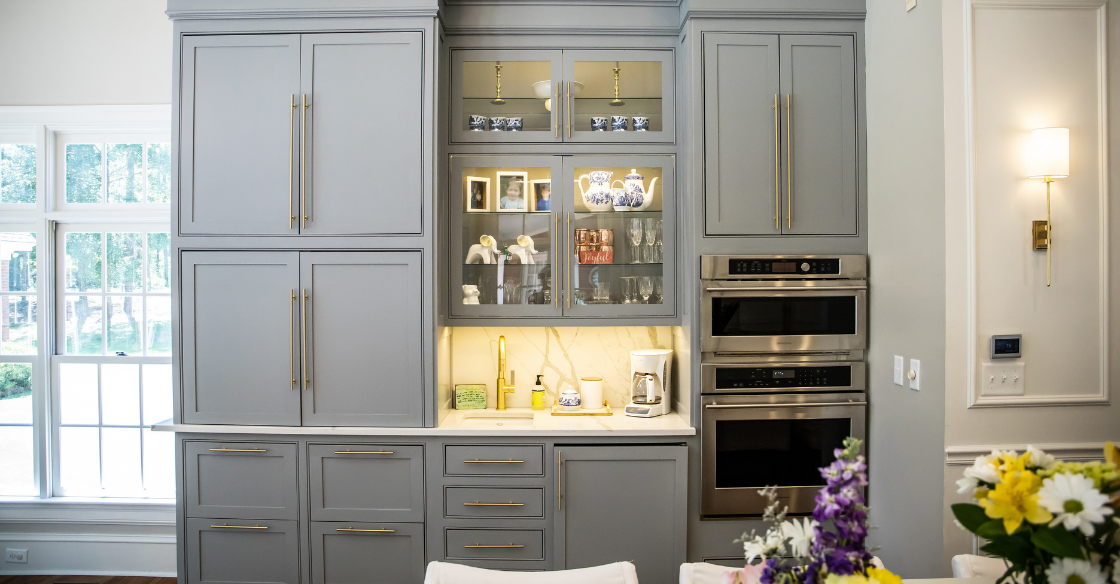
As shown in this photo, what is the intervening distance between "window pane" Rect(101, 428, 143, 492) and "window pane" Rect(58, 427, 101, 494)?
0.12ft

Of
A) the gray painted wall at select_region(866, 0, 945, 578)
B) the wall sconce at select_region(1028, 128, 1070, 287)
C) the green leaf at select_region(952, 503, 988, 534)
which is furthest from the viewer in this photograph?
the gray painted wall at select_region(866, 0, 945, 578)

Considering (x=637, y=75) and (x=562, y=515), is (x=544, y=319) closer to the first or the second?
(x=562, y=515)

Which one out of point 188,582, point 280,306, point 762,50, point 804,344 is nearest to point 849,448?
point 804,344

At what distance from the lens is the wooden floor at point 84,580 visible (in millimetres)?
2768

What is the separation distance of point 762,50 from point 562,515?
2.04m

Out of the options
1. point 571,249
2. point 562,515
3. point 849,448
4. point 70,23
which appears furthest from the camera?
point 70,23

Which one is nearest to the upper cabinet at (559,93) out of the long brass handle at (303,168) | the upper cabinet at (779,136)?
the upper cabinet at (779,136)

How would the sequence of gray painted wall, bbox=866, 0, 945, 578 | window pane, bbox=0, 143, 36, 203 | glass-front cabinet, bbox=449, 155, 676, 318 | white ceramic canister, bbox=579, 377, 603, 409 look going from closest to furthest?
1. gray painted wall, bbox=866, 0, 945, 578
2. glass-front cabinet, bbox=449, 155, 676, 318
3. white ceramic canister, bbox=579, 377, 603, 409
4. window pane, bbox=0, 143, 36, 203

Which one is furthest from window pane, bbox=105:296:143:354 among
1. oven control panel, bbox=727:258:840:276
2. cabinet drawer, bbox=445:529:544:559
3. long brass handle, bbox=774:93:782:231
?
long brass handle, bbox=774:93:782:231

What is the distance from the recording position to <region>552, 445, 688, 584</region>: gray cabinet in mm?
2346

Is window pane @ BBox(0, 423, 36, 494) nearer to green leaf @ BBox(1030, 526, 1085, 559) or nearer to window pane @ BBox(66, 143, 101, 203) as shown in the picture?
window pane @ BBox(66, 143, 101, 203)

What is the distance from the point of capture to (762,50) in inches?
93.6

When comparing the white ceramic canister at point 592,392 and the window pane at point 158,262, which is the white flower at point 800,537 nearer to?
the white ceramic canister at point 592,392

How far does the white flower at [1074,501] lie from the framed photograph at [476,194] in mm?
2105
